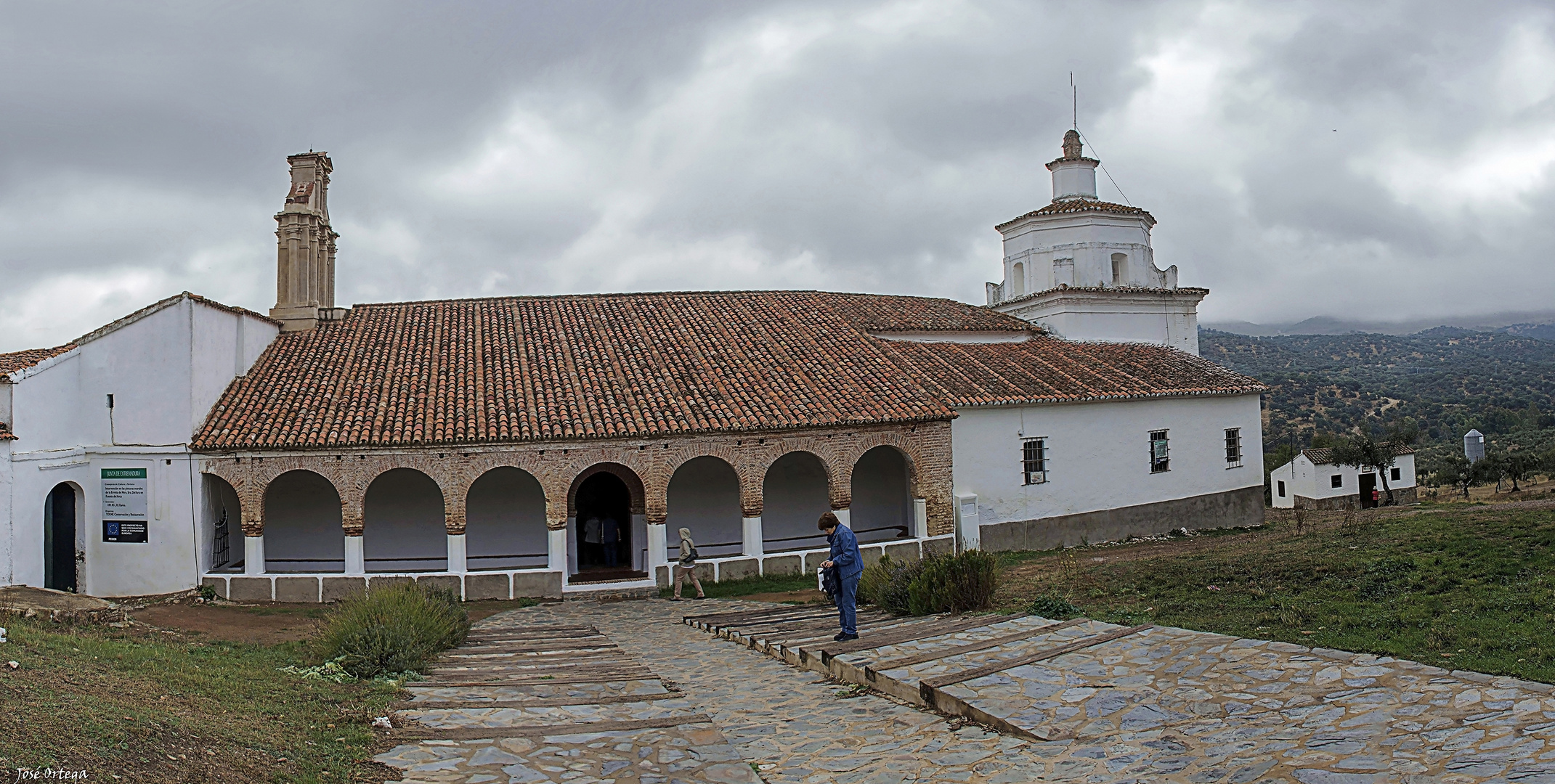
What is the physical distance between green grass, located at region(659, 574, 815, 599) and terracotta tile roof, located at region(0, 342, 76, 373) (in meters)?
9.81

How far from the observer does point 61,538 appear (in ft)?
48.4

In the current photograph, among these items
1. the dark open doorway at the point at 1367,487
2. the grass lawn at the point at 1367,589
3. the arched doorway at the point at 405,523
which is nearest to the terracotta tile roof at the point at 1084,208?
the grass lawn at the point at 1367,589

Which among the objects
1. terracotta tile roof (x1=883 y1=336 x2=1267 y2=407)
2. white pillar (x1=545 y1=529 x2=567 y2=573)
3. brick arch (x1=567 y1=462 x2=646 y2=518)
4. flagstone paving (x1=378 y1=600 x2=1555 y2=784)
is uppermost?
terracotta tile roof (x1=883 y1=336 x2=1267 y2=407)

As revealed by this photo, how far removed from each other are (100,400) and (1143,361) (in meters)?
21.1

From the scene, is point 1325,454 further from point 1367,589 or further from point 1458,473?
point 1367,589

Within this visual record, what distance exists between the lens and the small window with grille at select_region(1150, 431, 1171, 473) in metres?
21.1

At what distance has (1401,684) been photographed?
577cm

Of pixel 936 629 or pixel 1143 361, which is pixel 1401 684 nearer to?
pixel 936 629

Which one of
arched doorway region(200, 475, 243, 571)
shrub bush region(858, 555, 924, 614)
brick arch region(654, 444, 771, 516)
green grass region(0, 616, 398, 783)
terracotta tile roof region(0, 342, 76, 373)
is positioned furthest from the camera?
brick arch region(654, 444, 771, 516)

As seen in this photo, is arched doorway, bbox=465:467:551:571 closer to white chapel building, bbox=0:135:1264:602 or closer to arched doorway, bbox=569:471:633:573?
white chapel building, bbox=0:135:1264:602

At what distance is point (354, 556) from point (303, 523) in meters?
2.56

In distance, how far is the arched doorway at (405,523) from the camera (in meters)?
17.5

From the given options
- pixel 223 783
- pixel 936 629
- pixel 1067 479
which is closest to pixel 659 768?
pixel 223 783

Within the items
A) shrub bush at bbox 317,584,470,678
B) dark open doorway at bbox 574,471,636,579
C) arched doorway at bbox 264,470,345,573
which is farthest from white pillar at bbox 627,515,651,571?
shrub bush at bbox 317,584,470,678
